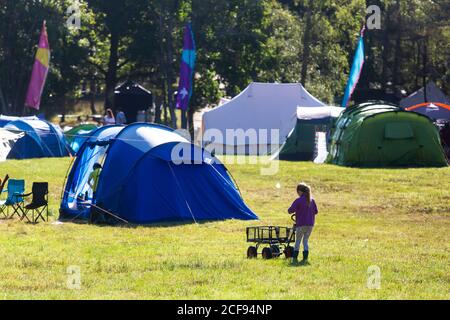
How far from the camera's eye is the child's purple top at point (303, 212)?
1326 cm

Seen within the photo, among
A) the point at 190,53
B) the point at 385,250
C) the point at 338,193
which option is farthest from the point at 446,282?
the point at 190,53

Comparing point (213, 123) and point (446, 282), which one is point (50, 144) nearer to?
point (213, 123)

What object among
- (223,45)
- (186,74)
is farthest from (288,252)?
(223,45)

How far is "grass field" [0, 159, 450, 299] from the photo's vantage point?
36.5 feet

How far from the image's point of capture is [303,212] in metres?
13.3

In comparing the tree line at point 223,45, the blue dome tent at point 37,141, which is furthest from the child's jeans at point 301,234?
the tree line at point 223,45

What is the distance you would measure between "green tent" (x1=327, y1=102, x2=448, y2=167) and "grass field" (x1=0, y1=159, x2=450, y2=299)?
7.25 m

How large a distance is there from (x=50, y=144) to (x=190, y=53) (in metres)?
6.37

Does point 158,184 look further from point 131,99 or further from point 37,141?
point 131,99

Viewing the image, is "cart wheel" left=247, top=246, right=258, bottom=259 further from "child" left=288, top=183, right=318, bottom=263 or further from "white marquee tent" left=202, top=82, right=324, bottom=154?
"white marquee tent" left=202, top=82, right=324, bottom=154

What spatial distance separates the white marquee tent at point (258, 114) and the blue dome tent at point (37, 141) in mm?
6029

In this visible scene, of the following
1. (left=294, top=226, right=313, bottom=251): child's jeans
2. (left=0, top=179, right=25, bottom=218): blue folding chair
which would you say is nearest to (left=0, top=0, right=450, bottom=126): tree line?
(left=0, top=179, right=25, bottom=218): blue folding chair

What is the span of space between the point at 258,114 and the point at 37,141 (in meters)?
9.20
